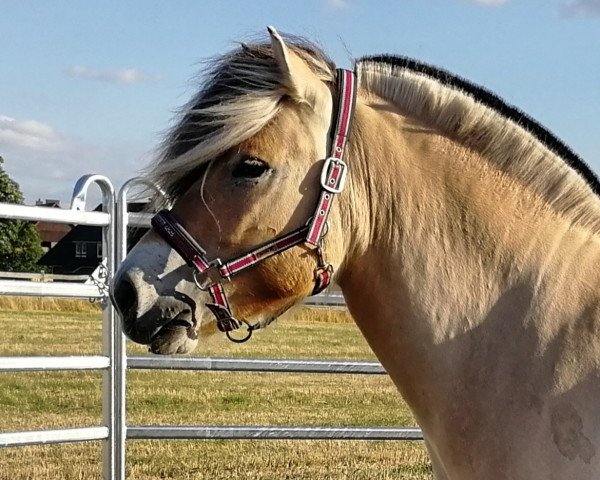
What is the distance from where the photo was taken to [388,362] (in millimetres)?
2465

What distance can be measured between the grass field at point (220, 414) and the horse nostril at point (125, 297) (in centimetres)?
35

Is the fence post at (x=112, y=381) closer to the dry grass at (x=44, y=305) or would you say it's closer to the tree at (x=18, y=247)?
the dry grass at (x=44, y=305)

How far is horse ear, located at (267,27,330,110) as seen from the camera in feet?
7.71

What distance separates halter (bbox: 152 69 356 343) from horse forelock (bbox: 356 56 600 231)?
0.30 m

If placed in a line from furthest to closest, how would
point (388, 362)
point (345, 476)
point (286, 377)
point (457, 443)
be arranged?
point (286, 377), point (345, 476), point (388, 362), point (457, 443)

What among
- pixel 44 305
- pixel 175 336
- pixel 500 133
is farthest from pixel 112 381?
pixel 44 305

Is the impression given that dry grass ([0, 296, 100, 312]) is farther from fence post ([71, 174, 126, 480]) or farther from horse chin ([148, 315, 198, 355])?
horse chin ([148, 315, 198, 355])

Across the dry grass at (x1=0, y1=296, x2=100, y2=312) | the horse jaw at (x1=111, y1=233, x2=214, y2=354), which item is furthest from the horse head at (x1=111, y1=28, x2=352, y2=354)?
the dry grass at (x1=0, y1=296, x2=100, y2=312)

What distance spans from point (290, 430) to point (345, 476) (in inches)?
51.2

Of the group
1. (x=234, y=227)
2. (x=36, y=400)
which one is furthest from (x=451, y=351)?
(x=36, y=400)

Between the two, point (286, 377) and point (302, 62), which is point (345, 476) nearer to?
point (302, 62)

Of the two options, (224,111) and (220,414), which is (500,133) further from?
(220,414)

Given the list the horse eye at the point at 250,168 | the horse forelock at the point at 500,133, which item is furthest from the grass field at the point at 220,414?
the horse forelock at the point at 500,133

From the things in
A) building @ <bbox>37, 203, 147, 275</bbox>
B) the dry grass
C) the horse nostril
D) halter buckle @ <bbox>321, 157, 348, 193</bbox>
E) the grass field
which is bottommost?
building @ <bbox>37, 203, 147, 275</bbox>
